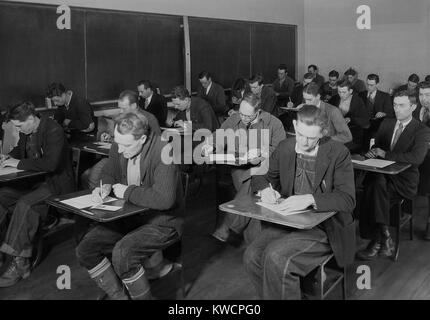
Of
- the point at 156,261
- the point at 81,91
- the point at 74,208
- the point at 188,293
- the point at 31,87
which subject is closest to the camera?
the point at 74,208

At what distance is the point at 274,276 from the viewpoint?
2.83 m

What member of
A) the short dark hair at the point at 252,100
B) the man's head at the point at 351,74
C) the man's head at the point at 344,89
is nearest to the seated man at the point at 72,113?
the short dark hair at the point at 252,100

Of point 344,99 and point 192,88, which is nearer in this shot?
point 344,99

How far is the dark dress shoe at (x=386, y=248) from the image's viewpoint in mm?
4270

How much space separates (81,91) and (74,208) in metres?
3.94

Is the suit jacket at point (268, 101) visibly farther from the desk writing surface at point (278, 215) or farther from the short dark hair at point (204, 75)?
the desk writing surface at point (278, 215)

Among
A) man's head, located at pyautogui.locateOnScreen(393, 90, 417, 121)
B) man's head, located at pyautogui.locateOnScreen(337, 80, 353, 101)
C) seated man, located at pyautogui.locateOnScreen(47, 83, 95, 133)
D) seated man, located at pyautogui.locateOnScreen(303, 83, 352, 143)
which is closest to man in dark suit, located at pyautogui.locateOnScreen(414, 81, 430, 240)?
man's head, located at pyautogui.locateOnScreen(393, 90, 417, 121)

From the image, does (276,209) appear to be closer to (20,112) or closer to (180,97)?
(20,112)

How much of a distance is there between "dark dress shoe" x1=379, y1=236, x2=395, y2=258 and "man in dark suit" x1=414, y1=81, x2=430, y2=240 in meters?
0.58

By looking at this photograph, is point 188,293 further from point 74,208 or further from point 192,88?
point 192,88

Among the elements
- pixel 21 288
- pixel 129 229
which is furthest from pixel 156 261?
pixel 21 288

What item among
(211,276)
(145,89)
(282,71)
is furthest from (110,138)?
(282,71)

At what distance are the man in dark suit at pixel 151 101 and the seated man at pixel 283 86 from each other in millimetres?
3637

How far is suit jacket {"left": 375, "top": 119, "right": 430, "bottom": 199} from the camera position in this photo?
167 inches
